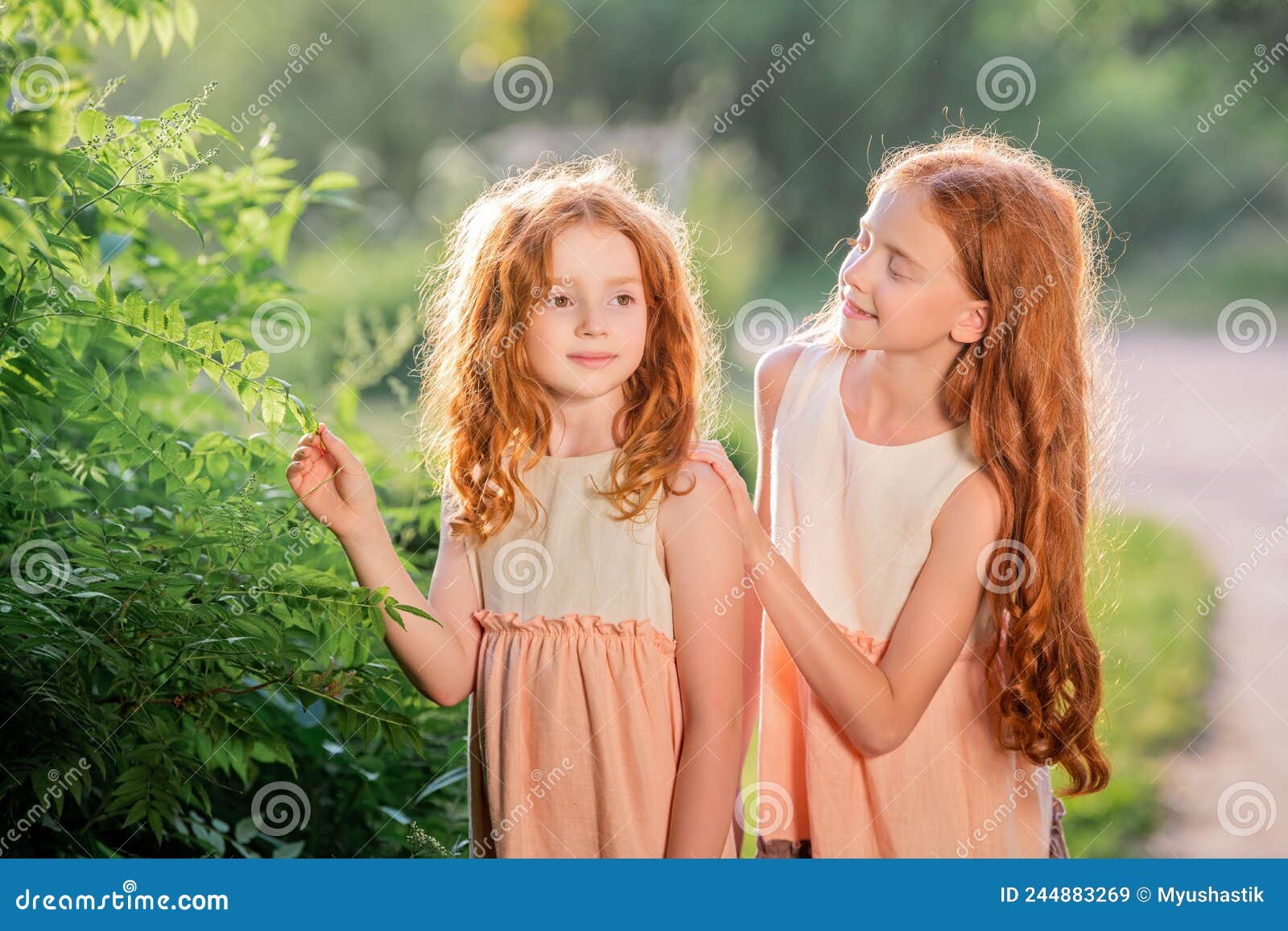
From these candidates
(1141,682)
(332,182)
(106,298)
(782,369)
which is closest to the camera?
(106,298)

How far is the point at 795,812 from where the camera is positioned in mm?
1438

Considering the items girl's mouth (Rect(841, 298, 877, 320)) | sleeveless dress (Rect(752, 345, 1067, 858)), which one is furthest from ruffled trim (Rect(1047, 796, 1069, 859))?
girl's mouth (Rect(841, 298, 877, 320))

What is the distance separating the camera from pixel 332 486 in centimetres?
130

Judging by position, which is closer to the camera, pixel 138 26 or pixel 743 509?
pixel 743 509

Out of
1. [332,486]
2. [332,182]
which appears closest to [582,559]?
[332,486]

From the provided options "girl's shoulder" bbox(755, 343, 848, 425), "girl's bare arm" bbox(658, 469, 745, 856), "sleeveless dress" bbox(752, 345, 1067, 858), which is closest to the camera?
"girl's bare arm" bbox(658, 469, 745, 856)

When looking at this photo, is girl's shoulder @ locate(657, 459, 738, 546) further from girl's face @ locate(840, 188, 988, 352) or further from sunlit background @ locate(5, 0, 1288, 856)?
sunlit background @ locate(5, 0, 1288, 856)

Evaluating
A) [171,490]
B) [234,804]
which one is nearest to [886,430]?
[171,490]

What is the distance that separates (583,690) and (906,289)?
55 centimetres

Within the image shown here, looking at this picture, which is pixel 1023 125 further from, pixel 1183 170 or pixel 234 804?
pixel 234 804

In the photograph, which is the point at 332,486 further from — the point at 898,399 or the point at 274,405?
the point at 898,399

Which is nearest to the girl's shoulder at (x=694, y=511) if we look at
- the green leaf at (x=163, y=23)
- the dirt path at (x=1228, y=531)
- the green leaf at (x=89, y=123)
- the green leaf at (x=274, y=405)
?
the green leaf at (x=274, y=405)

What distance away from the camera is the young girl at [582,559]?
126 cm

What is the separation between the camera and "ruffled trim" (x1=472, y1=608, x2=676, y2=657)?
1266 mm
